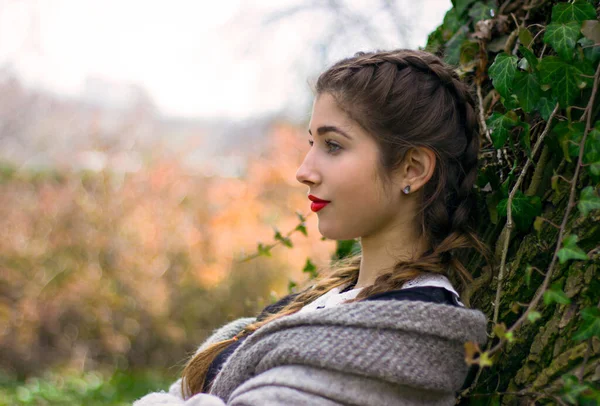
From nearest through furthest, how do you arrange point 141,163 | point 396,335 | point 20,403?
point 396,335, point 20,403, point 141,163

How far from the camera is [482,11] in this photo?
1.93 meters

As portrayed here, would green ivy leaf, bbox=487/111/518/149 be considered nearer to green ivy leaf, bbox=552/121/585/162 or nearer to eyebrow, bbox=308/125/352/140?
green ivy leaf, bbox=552/121/585/162

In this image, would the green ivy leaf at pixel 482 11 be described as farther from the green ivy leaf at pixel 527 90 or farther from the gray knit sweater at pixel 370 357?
the gray knit sweater at pixel 370 357

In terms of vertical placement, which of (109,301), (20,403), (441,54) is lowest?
(20,403)

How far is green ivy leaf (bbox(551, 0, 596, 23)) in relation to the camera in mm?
1406

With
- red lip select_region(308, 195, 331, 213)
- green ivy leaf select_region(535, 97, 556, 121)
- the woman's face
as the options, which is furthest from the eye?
green ivy leaf select_region(535, 97, 556, 121)

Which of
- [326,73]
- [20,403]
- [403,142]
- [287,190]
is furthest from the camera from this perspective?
[287,190]

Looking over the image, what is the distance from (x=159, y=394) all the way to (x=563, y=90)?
118cm

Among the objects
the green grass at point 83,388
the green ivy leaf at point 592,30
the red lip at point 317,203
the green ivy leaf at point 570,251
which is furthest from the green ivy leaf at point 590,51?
the green grass at point 83,388

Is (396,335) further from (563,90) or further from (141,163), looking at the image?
(141,163)

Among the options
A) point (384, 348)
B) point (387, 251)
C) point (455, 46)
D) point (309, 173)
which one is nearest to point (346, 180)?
point (309, 173)

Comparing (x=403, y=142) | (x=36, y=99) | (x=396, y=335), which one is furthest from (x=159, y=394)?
(x=36, y=99)

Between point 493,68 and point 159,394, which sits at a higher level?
point 493,68

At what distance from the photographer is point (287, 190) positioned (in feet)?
24.3
